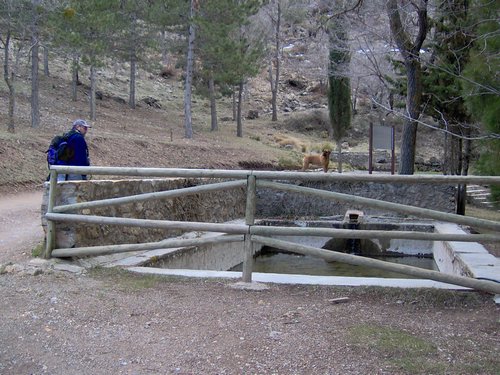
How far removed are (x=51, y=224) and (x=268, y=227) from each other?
2.37 meters

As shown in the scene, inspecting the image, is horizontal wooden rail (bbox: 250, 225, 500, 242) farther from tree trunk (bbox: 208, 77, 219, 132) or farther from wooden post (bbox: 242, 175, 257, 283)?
tree trunk (bbox: 208, 77, 219, 132)

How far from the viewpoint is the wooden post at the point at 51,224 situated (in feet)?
19.2

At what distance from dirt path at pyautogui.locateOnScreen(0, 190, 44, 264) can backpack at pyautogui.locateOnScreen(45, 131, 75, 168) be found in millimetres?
1149

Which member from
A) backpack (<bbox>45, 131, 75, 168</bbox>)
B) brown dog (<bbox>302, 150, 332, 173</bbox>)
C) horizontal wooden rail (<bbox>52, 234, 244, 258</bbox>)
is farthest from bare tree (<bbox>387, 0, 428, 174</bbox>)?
horizontal wooden rail (<bbox>52, 234, 244, 258</bbox>)

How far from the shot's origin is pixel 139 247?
18.1ft

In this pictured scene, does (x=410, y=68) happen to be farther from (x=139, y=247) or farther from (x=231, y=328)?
(x=231, y=328)

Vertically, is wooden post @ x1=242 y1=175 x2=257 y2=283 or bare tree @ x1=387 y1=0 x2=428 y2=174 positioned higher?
bare tree @ x1=387 y1=0 x2=428 y2=174

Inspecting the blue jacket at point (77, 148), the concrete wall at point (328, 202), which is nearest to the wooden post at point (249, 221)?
the blue jacket at point (77, 148)

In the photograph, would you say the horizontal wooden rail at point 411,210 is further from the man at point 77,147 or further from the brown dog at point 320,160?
the brown dog at point 320,160

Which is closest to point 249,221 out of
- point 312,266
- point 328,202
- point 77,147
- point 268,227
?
point 268,227

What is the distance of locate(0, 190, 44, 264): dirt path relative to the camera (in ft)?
22.6

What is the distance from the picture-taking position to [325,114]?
4312cm

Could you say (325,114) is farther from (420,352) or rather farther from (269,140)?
(420,352)

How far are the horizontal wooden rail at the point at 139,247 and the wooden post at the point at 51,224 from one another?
75 mm
